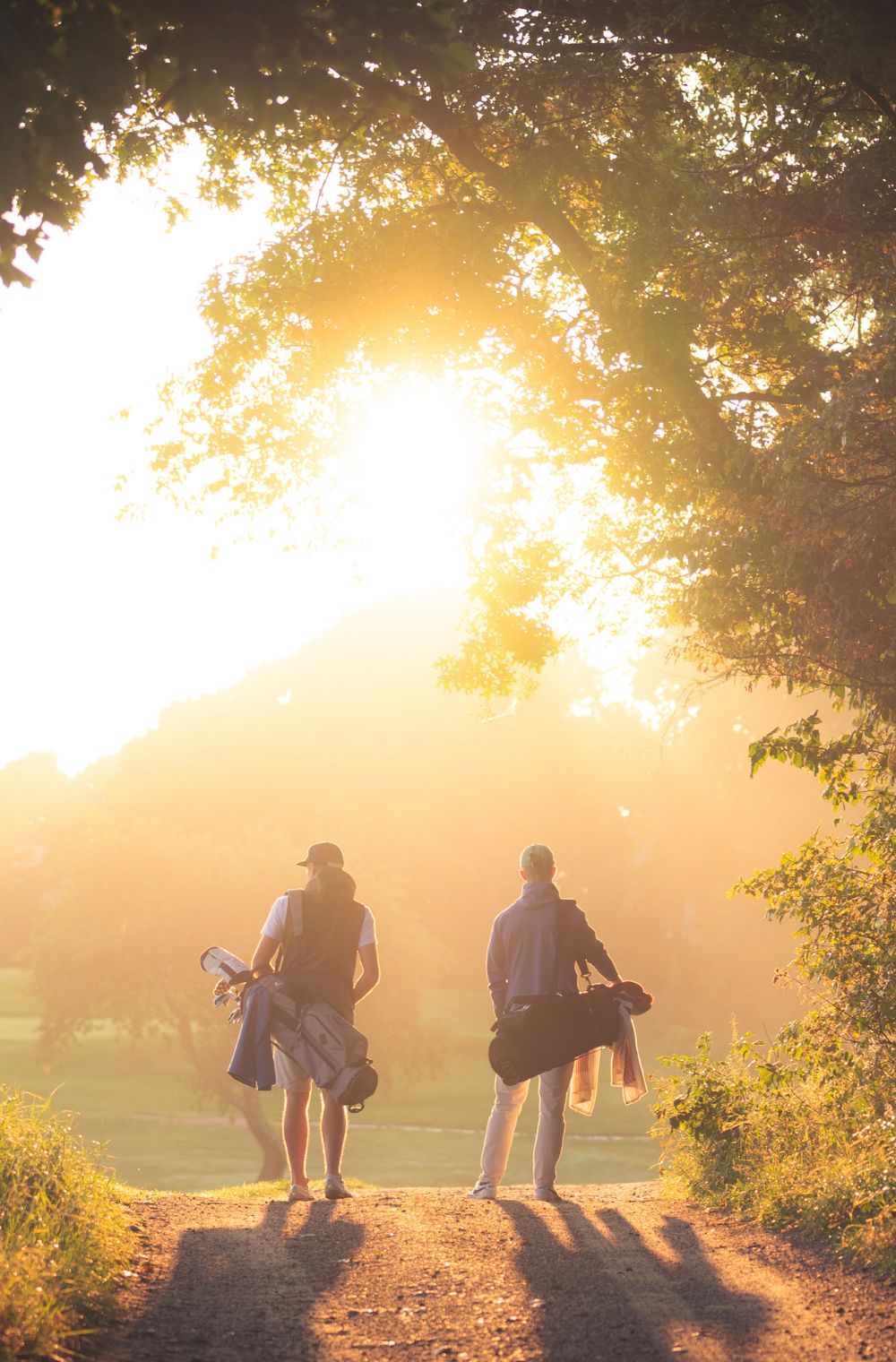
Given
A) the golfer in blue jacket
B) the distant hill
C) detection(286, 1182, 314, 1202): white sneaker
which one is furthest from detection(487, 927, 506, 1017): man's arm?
the distant hill

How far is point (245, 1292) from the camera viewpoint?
17.3 feet

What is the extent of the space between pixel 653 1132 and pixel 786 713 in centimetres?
4670

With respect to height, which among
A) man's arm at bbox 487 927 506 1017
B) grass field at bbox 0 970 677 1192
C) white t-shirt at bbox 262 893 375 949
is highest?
white t-shirt at bbox 262 893 375 949

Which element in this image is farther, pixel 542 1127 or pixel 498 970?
pixel 498 970

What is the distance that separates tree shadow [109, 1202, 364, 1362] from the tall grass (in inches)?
8.6

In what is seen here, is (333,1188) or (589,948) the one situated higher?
(589,948)

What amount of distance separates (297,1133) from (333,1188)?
43cm

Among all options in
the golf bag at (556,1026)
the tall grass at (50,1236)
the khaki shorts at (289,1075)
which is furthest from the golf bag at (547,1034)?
the tall grass at (50,1236)

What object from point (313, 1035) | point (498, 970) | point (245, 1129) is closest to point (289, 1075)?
point (313, 1035)

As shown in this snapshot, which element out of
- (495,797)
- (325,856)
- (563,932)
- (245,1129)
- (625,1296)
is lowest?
(245,1129)

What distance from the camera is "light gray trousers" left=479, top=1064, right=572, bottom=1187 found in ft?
27.8

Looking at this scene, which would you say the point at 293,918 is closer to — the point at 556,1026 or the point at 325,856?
the point at 325,856

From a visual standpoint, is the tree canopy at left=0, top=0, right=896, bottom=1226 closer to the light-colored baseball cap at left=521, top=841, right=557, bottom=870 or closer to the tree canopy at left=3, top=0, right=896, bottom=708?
the tree canopy at left=3, top=0, right=896, bottom=708

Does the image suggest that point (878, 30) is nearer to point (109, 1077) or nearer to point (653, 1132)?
point (653, 1132)
